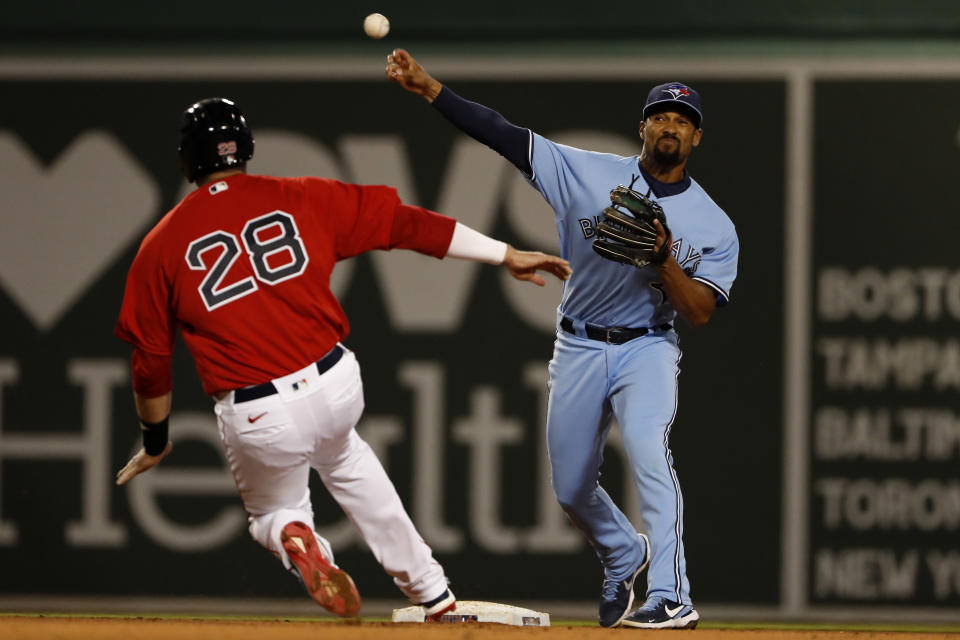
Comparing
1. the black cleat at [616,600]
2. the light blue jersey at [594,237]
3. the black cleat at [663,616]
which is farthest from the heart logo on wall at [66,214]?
the black cleat at [663,616]

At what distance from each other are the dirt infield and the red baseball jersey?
0.70m

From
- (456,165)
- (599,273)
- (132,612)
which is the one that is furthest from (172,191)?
(599,273)

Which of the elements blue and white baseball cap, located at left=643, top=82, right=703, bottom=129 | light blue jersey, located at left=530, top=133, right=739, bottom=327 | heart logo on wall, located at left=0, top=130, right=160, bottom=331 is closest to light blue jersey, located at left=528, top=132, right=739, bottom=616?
light blue jersey, located at left=530, top=133, right=739, bottom=327

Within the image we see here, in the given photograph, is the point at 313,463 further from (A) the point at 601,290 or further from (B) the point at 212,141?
(A) the point at 601,290

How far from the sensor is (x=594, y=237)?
4.33 meters

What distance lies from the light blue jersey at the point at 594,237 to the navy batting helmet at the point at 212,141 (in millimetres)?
1039

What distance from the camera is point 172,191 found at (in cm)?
612

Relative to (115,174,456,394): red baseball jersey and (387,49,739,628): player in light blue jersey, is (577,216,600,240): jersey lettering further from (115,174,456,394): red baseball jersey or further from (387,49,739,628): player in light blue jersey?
(115,174,456,394): red baseball jersey

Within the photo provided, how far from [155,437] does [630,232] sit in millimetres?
1578

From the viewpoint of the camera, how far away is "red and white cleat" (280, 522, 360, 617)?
357 centimetres

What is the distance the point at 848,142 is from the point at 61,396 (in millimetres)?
3854

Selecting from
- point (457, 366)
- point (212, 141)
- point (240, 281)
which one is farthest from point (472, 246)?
point (457, 366)

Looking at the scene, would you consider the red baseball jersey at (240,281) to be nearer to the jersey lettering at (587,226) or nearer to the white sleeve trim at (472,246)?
the white sleeve trim at (472,246)

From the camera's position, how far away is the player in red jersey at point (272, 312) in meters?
3.60
